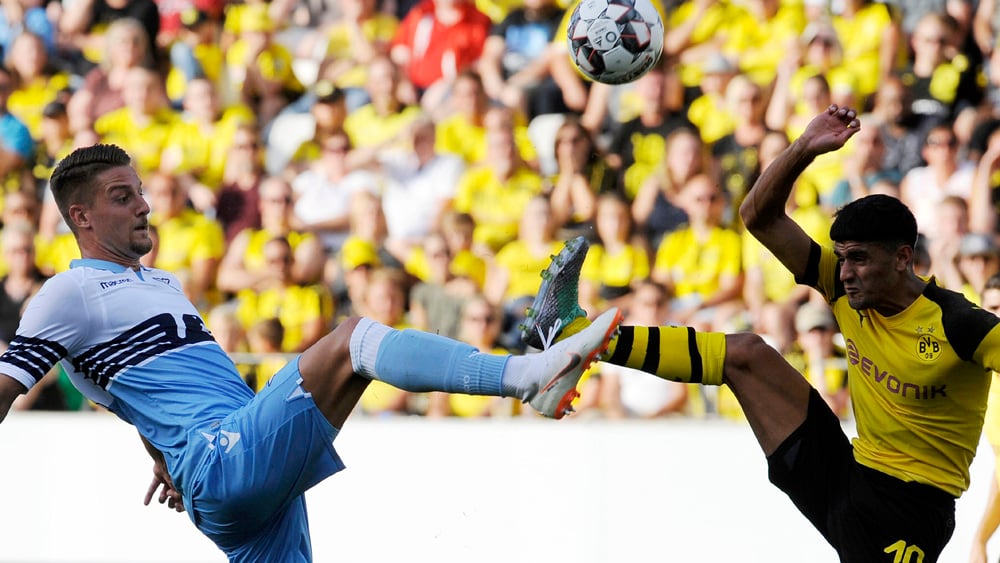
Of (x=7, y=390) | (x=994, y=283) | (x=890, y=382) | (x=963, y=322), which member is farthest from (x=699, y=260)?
(x=7, y=390)

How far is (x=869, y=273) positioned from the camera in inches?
203

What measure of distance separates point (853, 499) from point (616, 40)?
2.61 m

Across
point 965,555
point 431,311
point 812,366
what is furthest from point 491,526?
point 965,555

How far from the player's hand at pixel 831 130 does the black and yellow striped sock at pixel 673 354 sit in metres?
0.90

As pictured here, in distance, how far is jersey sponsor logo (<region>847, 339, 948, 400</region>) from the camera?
5.14 m

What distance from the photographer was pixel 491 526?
343 inches

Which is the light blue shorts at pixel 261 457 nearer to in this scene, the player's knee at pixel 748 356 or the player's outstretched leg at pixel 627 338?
the player's outstretched leg at pixel 627 338

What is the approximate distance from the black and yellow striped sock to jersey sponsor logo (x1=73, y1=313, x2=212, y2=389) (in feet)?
5.88

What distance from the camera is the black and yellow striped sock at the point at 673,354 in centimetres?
534

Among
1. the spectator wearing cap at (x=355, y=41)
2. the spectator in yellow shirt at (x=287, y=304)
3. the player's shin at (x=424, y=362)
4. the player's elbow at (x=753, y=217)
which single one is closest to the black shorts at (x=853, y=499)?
the player's elbow at (x=753, y=217)

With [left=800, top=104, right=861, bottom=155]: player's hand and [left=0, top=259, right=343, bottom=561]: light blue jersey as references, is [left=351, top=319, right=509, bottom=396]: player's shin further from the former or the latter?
[left=800, top=104, right=861, bottom=155]: player's hand

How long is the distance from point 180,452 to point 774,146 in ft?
20.6

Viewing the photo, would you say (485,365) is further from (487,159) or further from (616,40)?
(487,159)

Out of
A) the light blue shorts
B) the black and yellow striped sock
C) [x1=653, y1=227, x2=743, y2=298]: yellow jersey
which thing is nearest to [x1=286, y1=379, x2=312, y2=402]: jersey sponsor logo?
the light blue shorts
